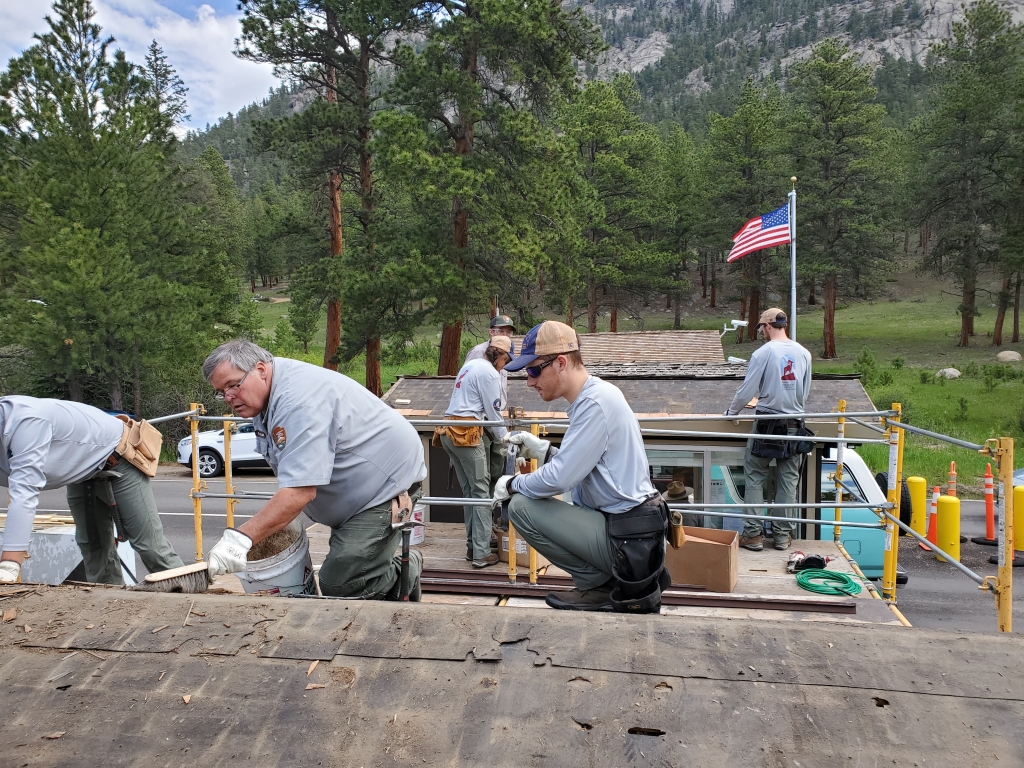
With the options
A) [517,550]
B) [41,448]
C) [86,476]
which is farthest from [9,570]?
[517,550]

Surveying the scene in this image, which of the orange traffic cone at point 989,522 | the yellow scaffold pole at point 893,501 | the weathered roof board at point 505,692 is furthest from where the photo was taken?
the orange traffic cone at point 989,522

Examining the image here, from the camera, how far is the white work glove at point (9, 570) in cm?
379

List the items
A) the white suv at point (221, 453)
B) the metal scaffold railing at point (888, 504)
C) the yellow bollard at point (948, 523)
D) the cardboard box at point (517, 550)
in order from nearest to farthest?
the metal scaffold railing at point (888, 504) → the cardboard box at point (517, 550) → the yellow bollard at point (948, 523) → the white suv at point (221, 453)

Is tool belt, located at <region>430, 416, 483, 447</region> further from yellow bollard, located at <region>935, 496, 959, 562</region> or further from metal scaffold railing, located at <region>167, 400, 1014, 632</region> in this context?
yellow bollard, located at <region>935, 496, 959, 562</region>

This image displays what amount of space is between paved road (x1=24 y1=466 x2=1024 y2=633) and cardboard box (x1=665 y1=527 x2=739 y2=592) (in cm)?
242

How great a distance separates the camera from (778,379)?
6922 mm

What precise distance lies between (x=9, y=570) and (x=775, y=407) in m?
5.69

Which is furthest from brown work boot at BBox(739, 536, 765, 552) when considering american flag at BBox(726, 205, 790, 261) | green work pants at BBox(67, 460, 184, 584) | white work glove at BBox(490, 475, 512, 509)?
american flag at BBox(726, 205, 790, 261)

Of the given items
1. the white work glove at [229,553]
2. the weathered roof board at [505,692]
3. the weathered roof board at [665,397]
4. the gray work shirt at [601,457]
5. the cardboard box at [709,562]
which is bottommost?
the cardboard box at [709,562]

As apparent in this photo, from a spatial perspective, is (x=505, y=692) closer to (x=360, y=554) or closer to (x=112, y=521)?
(x=360, y=554)

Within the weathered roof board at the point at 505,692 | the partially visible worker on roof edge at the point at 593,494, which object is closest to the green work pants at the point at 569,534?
the partially visible worker on roof edge at the point at 593,494

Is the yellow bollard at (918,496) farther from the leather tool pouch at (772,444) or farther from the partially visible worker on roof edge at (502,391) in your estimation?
the partially visible worker on roof edge at (502,391)

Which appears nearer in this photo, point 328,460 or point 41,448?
point 328,460

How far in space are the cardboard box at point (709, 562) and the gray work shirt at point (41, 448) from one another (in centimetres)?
385
